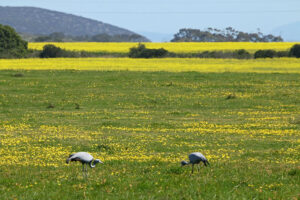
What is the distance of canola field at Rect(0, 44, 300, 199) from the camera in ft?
37.0

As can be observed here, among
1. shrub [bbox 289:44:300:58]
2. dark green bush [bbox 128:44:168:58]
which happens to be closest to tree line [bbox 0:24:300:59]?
dark green bush [bbox 128:44:168:58]

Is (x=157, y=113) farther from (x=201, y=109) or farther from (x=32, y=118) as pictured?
(x=32, y=118)

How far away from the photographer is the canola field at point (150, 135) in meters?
11.3

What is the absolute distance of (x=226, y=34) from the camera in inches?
6870

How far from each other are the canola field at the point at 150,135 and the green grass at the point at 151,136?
0.12 ft

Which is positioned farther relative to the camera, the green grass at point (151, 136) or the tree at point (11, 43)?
the tree at point (11, 43)

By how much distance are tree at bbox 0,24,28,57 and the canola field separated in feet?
103

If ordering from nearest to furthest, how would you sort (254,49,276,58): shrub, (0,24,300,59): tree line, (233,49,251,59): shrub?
(254,49,276,58): shrub → (233,49,251,59): shrub → (0,24,300,59): tree line

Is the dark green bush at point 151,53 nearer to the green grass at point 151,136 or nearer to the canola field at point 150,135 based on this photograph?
the canola field at point 150,135

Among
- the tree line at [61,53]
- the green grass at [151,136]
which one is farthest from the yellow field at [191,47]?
the green grass at [151,136]

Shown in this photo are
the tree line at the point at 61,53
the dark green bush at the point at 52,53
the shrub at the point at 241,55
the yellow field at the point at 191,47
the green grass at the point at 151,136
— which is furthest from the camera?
the yellow field at the point at 191,47

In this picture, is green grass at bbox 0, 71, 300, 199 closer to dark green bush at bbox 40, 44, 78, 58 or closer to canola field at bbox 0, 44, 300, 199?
canola field at bbox 0, 44, 300, 199

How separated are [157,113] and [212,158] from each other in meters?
13.5

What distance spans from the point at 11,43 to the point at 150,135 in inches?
2571
